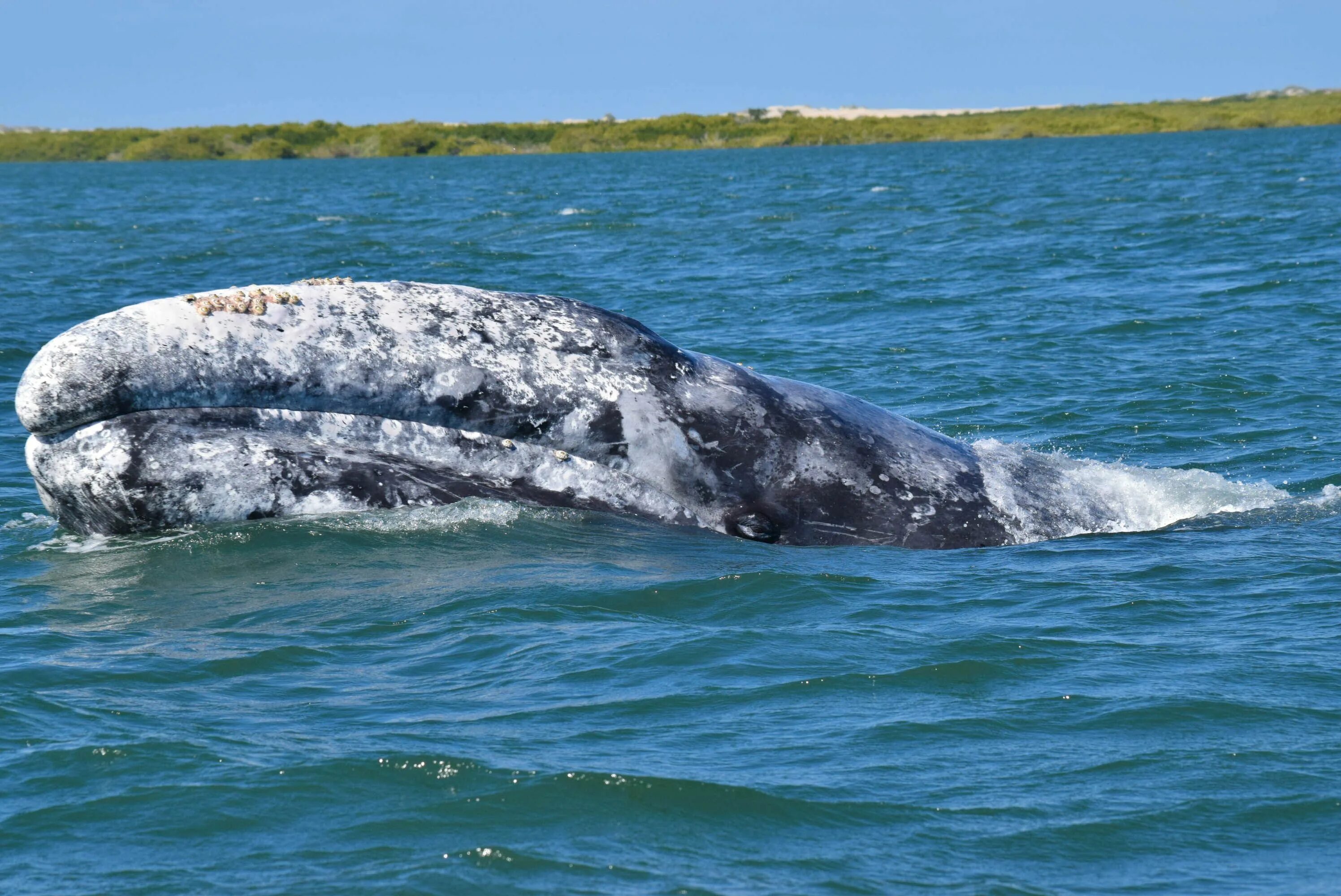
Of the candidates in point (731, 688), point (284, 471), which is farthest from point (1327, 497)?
point (284, 471)

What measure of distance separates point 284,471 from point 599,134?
431ft

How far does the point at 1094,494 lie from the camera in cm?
979

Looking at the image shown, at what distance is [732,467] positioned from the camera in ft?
28.0

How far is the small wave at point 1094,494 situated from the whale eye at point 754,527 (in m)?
1.42

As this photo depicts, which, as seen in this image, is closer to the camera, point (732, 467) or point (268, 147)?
point (732, 467)

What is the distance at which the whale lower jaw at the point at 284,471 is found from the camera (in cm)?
795

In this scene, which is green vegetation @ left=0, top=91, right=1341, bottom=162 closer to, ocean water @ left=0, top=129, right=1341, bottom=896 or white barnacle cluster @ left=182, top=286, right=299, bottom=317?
Result: ocean water @ left=0, top=129, right=1341, bottom=896

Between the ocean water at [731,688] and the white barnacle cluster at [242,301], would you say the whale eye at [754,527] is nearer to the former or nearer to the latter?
the ocean water at [731,688]

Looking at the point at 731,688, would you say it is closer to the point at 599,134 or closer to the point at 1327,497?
the point at 1327,497

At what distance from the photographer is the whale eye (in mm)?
8602

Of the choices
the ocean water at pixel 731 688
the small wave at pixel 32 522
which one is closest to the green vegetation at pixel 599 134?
the ocean water at pixel 731 688

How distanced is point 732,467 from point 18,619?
3.63 metres

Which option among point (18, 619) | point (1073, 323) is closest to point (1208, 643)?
point (18, 619)

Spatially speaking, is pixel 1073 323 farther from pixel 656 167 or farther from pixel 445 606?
pixel 656 167
